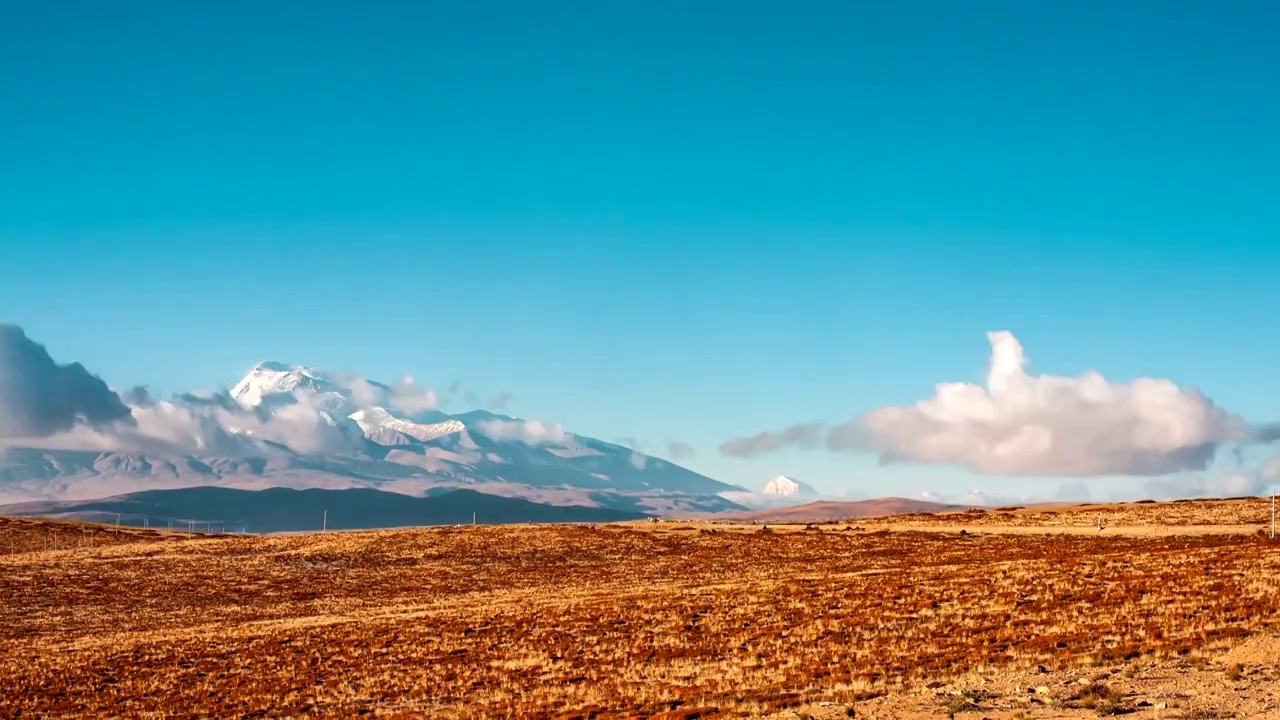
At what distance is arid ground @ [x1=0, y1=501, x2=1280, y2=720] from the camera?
24.2 metres

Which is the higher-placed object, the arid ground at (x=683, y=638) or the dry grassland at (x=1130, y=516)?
the dry grassland at (x=1130, y=516)

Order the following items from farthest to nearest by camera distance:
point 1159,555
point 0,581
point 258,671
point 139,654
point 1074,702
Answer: point 0,581 < point 1159,555 < point 139,654 < point 258,671 < point 1074,702

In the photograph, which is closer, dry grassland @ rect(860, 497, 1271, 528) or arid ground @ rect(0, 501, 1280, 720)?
arid ground @ rect(0, 501, 1280, 720)

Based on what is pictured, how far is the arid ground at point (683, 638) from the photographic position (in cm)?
2417

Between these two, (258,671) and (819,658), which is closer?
(819,658)

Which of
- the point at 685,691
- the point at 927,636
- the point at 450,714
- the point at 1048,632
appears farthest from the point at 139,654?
the point at 1048,632

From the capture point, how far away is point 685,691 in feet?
90.8

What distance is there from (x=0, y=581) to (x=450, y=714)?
61663 millimetres

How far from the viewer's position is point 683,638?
38438mm

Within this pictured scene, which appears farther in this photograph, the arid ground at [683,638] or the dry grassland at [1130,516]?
the dry grassland at [1130,516]

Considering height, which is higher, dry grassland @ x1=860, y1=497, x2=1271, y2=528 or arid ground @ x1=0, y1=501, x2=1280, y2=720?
dry grassland @ x1=860, y1=497, x2=1271, y2=528

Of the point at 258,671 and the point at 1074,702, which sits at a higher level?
the point at 1074,702

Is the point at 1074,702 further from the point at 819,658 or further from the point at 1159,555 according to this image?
the point at 1159,555

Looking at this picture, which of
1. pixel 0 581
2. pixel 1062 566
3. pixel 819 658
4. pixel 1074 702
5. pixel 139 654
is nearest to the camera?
pixel 1074 702
